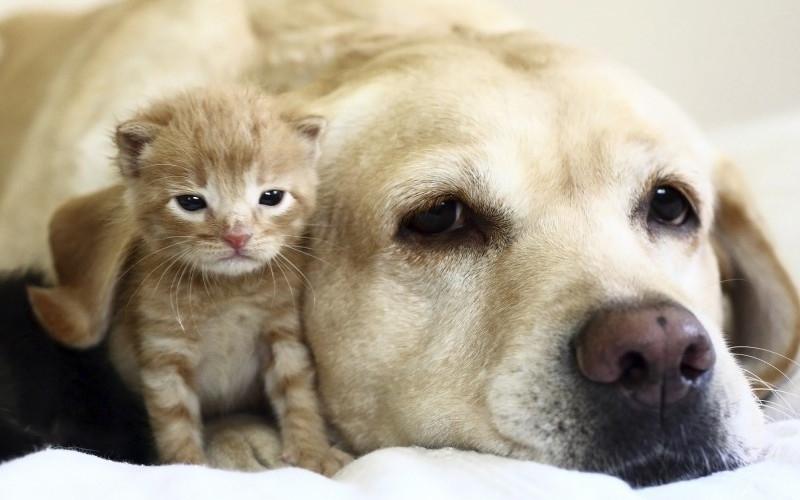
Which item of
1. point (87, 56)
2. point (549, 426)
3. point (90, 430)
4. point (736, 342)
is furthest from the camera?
point (87, 56)

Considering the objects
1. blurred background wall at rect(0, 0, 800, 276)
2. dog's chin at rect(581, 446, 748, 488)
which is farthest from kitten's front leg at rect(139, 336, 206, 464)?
blurred background wall at rect(0, 0, 800, 276)

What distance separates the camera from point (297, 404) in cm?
149

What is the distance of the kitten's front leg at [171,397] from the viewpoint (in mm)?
1399

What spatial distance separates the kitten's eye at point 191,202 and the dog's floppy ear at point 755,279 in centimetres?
120

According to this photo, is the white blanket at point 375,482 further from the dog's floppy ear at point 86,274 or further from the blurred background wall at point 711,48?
the blurred background wall at point 711,48

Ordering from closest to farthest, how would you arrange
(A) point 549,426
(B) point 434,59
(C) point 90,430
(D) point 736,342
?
(A) point 549,426 → (C) point 90,430 → (B) point 434,59 → (D) point 736,342

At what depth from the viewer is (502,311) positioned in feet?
4.74

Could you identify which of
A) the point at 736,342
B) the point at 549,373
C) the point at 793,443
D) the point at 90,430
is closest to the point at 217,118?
the point at 90,430

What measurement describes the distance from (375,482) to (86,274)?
678 mm

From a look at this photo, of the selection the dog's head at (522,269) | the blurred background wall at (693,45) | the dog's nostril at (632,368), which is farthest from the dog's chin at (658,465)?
the blurred background wall at (693,45)

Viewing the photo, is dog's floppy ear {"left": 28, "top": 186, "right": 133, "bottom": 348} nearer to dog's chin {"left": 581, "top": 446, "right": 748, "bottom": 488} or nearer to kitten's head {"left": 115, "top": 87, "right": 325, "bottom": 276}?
kitten's head {"left": 115, "top": 87, "right": 325, "bottom": 276}

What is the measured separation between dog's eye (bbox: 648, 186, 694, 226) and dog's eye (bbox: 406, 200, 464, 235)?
0.38m

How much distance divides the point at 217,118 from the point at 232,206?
151 millimetres

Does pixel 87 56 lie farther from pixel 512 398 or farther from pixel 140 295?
pixel 512 398
